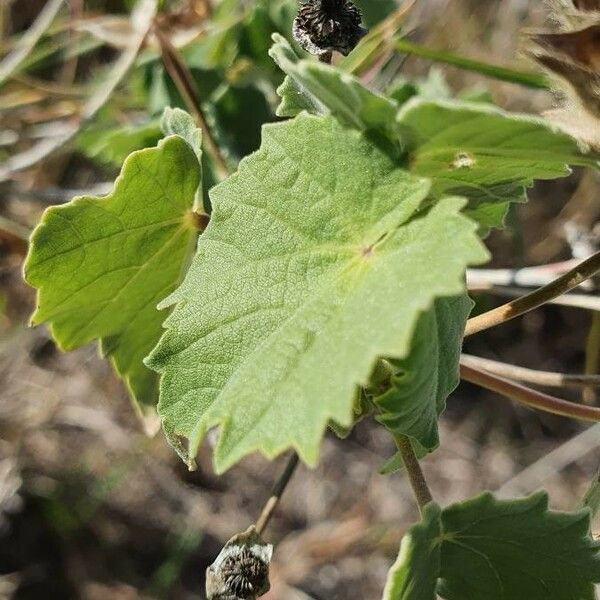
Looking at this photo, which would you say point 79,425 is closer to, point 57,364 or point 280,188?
point 57,364

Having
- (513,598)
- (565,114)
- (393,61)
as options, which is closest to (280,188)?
(565,114)

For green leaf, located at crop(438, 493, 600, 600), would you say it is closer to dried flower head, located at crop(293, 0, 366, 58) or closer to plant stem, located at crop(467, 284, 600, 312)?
plant stem, located at crop(467, 284, 600, 312)

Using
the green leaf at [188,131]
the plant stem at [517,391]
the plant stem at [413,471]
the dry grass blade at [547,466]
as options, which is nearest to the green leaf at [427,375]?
the plant stem at [413,471]

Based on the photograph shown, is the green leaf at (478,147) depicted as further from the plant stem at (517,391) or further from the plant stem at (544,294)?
the plant stem at (517,391)

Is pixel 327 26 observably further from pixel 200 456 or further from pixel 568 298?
pixel 200 456

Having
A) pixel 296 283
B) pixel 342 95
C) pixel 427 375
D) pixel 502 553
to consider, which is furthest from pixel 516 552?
pixel 342 95

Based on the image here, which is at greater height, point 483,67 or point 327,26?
point 327,26

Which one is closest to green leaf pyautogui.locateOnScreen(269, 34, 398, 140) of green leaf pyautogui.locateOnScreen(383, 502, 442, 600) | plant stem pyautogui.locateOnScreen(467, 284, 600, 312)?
green leaf pyautogui.locateOnScreen(383, 502, 442, 600)

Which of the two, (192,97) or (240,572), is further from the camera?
(192,97)
